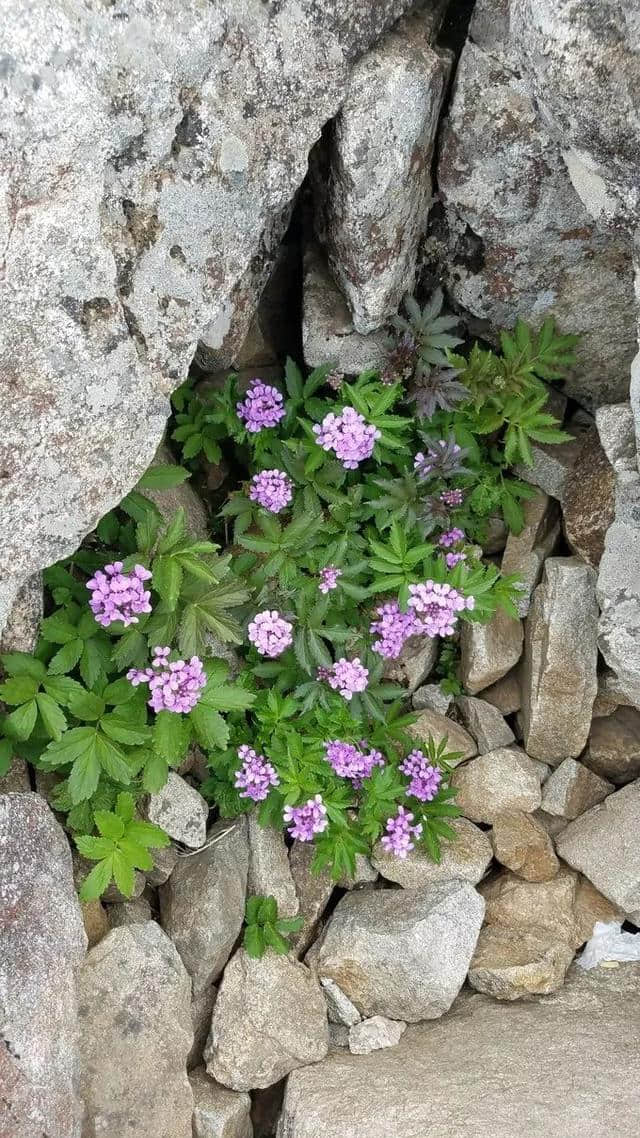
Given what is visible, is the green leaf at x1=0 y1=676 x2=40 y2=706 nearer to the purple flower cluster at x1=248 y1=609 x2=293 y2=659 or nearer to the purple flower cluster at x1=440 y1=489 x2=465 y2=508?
the purple flower cluster at x1=248 y1=609 x2=293 y2=659

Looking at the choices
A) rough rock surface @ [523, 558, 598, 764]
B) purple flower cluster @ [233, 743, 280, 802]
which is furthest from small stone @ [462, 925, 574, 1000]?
purple flower cluster @ [233, 743, 280, 802]

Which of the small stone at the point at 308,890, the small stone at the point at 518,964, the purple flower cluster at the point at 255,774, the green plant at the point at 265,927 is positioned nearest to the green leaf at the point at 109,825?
the purple flower cluster at the point at 255,774

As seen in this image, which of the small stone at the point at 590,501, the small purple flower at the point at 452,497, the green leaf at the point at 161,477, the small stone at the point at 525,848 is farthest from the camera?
the small stone at the point at 525,848

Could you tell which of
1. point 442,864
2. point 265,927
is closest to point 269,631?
point 265,927

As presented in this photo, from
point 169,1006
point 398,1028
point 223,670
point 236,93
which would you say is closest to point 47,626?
point 223,670

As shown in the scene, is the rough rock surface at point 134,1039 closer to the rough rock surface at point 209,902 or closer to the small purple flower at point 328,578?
the rough rock surface at point 209,902
